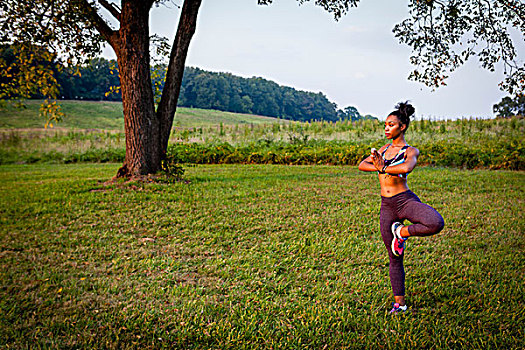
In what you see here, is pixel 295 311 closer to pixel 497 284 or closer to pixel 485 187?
pixel 497 284

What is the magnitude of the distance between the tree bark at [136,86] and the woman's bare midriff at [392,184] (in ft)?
21.1

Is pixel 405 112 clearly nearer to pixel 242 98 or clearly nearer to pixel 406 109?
pixel 406 109

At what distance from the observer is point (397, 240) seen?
2758 millimetres

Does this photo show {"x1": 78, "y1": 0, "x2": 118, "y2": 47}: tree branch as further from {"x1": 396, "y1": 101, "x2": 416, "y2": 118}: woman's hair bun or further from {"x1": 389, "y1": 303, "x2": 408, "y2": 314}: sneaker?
{"x1": 389, "y1": 303, "x2": 408, "y2": 314}: sneaker

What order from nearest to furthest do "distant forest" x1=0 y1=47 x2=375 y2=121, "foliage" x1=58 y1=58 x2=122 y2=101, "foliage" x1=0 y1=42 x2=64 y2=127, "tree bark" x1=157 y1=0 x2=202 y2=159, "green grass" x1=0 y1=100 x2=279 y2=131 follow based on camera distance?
"tree bark" x1=157 y1=0 x2=202 y2=159 → "foliage" x1=0 y1=42 x2=64 y2=127 → "green grass" x1=0 y1=100 x2=279 y2=131 → "foliage" x1=58 y1=58 x2=122 y2=101 → "distant forest" x1=0 y1=47 x2=375 y2=121

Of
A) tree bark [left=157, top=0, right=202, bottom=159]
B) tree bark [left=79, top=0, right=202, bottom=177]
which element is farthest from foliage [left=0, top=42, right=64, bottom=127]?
tree bark [left=157, top=0, right=202, bottom=159]

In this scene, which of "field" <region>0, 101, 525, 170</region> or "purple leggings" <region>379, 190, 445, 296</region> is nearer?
"purple leggings" <region>379, 190, 445, 296</region>

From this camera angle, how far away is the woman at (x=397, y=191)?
103 inches

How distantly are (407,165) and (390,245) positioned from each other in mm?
676

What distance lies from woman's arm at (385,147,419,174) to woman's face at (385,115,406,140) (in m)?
0.17

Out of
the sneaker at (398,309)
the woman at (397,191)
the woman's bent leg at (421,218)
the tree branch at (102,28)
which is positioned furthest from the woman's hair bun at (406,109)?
the tree branch at (102,28)

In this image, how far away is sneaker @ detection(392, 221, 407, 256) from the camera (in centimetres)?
274

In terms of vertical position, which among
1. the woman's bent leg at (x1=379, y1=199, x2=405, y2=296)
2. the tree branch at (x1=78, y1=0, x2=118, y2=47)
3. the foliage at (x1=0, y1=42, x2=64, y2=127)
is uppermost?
the tree branch at (x1=78, y1=0, x2=118, y2=47)

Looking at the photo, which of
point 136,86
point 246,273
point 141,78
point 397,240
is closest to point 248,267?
point 246,273
